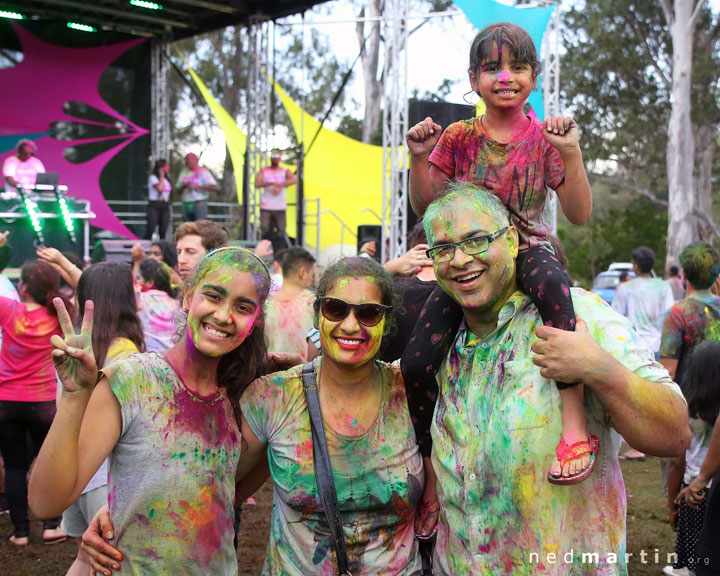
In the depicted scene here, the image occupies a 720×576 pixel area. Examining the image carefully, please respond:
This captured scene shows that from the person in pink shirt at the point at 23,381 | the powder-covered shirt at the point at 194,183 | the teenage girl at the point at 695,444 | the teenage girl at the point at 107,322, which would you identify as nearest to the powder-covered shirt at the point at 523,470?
the teenage girl at the point at 695,444

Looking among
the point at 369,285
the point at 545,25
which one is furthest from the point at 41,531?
the point at 545,25

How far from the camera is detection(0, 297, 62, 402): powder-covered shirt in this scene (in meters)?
4.96

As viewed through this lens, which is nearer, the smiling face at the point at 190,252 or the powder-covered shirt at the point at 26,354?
the smiling face at the point at 190,252

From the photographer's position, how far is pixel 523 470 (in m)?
1.97

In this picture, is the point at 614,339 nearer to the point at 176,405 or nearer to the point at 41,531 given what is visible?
the point at 176,405

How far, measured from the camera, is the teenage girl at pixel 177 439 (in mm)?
2088

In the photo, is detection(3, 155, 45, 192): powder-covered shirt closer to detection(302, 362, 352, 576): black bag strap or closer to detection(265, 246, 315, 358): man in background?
detection(265, 246, 315, 358): man in background

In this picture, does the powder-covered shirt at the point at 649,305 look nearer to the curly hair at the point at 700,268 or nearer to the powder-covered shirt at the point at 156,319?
the curly hair at the point at 700,268

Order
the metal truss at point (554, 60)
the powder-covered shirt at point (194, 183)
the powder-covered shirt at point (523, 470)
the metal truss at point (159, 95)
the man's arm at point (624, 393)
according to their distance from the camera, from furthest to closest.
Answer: the metal truss at point (159, 95) < the powder-covered shirt at point (194, 183) < the metal truss at point (554, 60) < the powder-covered shirt at point (523, 470) < the man's arm at point (624, 393)

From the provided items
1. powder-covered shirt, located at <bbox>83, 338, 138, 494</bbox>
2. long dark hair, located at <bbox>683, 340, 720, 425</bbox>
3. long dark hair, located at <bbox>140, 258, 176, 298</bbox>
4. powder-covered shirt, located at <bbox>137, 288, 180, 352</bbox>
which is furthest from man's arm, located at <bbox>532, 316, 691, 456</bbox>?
long dark hair, located at <bbox>140, 258, 176, 298</bbox>

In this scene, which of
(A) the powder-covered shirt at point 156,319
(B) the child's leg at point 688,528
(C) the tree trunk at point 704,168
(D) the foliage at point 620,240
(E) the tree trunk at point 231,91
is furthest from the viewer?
(D) the foliage at point 620,240

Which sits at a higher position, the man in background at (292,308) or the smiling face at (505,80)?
the smiling face at (505,80)

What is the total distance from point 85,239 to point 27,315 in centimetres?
800

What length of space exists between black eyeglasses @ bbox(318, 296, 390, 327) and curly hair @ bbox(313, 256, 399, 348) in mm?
69
